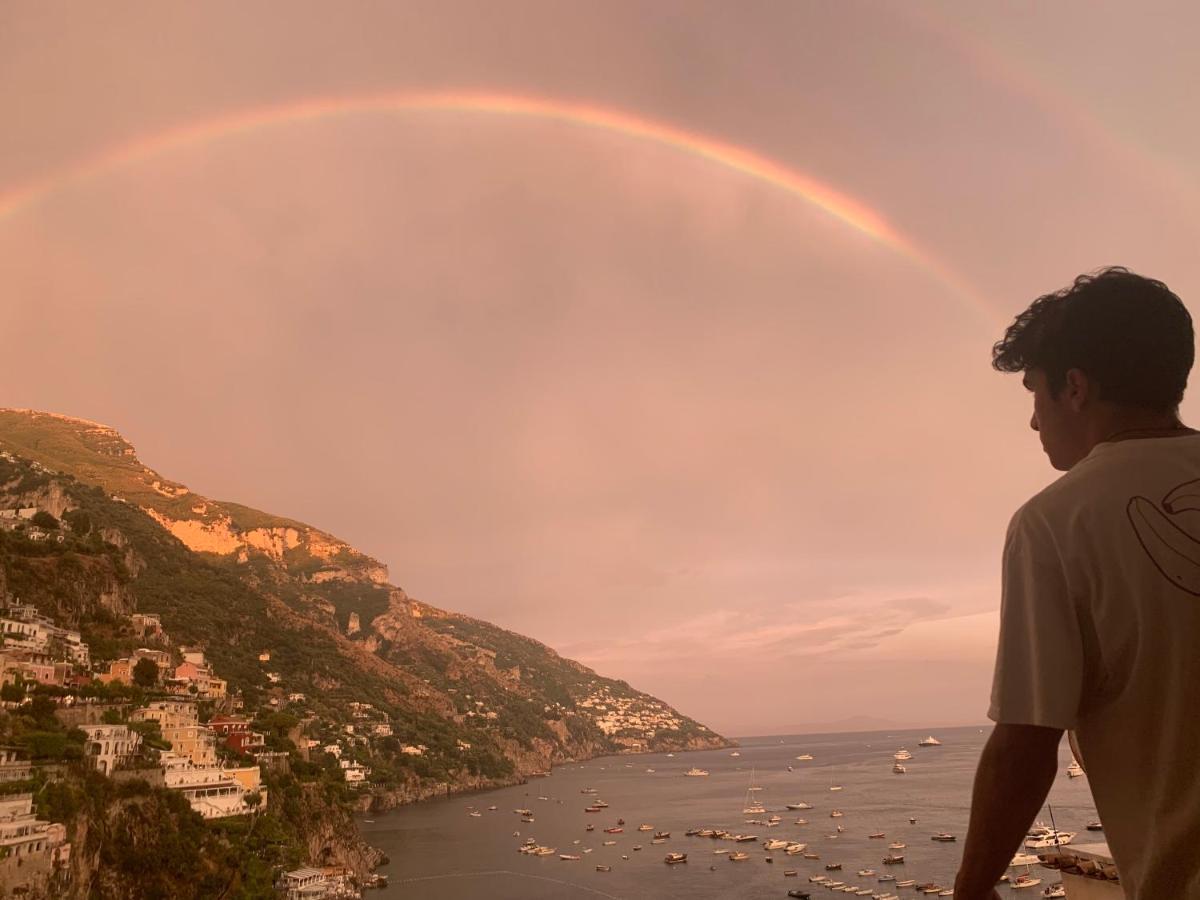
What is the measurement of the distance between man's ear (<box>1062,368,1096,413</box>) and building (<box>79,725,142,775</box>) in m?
Answer: 33.3

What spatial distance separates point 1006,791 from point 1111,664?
0.29 m

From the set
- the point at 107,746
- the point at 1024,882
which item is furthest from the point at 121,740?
the point at 1024,882

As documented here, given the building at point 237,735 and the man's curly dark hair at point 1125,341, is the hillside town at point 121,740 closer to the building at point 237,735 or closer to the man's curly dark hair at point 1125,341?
the building at point 237,735

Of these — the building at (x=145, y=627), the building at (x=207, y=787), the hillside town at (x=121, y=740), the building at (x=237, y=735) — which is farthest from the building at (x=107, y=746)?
the building at (x=145, y=627)

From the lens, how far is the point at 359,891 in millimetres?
36281

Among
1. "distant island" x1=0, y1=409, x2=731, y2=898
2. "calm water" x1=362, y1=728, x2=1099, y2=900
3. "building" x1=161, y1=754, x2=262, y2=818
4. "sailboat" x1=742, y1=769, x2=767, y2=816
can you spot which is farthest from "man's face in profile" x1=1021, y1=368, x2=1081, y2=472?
"sailboat" x1=742, y1=769, x2=767, y2=816

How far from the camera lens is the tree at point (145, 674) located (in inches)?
1420

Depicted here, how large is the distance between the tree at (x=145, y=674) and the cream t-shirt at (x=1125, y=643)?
43.8m

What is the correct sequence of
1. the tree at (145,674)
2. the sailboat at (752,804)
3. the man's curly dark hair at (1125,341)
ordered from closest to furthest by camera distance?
the man's curly dark hair at (1125,341) < the tree at (145,674) < the sailboat at (752,804)

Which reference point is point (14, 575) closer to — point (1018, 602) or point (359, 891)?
point (359, 891)

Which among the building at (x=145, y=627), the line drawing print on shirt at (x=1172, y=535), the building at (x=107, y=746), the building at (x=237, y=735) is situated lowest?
the building at (x=237, y=735)

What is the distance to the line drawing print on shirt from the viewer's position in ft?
3.87

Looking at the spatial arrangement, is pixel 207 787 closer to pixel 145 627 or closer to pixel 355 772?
pixel 145 627

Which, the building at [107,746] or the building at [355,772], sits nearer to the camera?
the building at [107,746]
